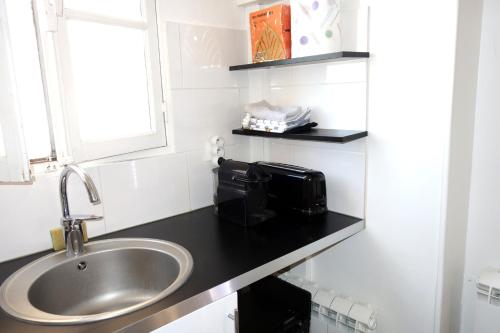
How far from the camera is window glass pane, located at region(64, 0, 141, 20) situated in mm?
1310

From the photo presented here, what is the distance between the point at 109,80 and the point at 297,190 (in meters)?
0.85

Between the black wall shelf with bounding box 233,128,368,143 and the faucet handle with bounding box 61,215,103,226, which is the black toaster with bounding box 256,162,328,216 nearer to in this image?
the black wall shelf with bounding box 233,128,368,143

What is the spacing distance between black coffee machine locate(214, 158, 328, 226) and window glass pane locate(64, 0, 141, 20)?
2.30ft

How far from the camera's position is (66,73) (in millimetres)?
1276

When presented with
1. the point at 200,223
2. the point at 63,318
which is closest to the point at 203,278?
the point at 63,318

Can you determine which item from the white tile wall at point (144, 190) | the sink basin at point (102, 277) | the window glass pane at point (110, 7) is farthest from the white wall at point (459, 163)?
the window glass pane at point (110, 7)

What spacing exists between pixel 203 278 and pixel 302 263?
0.88m

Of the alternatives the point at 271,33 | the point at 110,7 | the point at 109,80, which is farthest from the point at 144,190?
the point at 271,33

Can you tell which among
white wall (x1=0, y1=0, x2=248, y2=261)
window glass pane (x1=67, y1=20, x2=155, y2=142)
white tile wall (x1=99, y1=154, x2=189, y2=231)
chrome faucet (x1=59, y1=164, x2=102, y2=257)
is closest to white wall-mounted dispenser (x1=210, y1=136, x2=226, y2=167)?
white wall (x1=0, y1=0, x2=248, y2=261)

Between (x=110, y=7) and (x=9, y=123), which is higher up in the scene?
(x=110, y=7)

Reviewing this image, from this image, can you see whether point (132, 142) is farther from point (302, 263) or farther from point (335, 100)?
point (302, 263)

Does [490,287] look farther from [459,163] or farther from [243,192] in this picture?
[243,192]

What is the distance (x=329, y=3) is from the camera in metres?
1.34

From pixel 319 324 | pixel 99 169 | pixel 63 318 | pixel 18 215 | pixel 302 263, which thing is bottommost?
pixel 319 324
